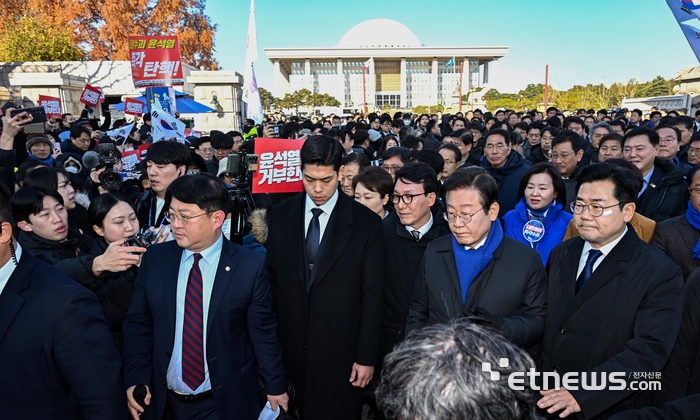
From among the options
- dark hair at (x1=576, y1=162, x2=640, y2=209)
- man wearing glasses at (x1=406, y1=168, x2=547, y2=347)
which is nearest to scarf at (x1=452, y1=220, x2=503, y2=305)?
man wearing glasses at (x1=406, y1=168, x2=547, y2=347)

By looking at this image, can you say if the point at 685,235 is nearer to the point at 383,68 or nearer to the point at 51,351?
the point at 51,351

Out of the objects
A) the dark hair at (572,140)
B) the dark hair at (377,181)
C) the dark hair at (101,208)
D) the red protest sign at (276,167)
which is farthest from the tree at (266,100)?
the dark hair at (101,208)

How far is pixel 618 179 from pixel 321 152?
1.54 metres

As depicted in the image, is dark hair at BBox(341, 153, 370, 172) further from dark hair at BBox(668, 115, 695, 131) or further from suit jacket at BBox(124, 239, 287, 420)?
dark hair at BBox(668, 115, 695, 131)

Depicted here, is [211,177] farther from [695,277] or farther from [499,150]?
[499,150]

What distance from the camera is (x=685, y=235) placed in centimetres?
279

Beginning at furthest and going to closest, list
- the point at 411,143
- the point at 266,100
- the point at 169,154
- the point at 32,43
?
the point at 266,100 → the point at 32,43 → the point at 411,143 → the point at 169,154

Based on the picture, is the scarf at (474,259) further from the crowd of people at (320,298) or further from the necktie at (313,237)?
the necktie at (313,237)

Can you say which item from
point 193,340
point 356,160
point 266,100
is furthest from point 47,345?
point 266,100

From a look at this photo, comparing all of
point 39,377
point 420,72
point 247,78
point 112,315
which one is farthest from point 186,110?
point 420,72

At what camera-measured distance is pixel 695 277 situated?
205 cm

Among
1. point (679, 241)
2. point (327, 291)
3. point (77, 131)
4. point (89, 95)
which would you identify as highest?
point (89, 95)

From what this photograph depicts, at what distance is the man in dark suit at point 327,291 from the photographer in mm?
2449

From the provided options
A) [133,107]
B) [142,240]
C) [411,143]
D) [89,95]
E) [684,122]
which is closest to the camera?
[142,240]
